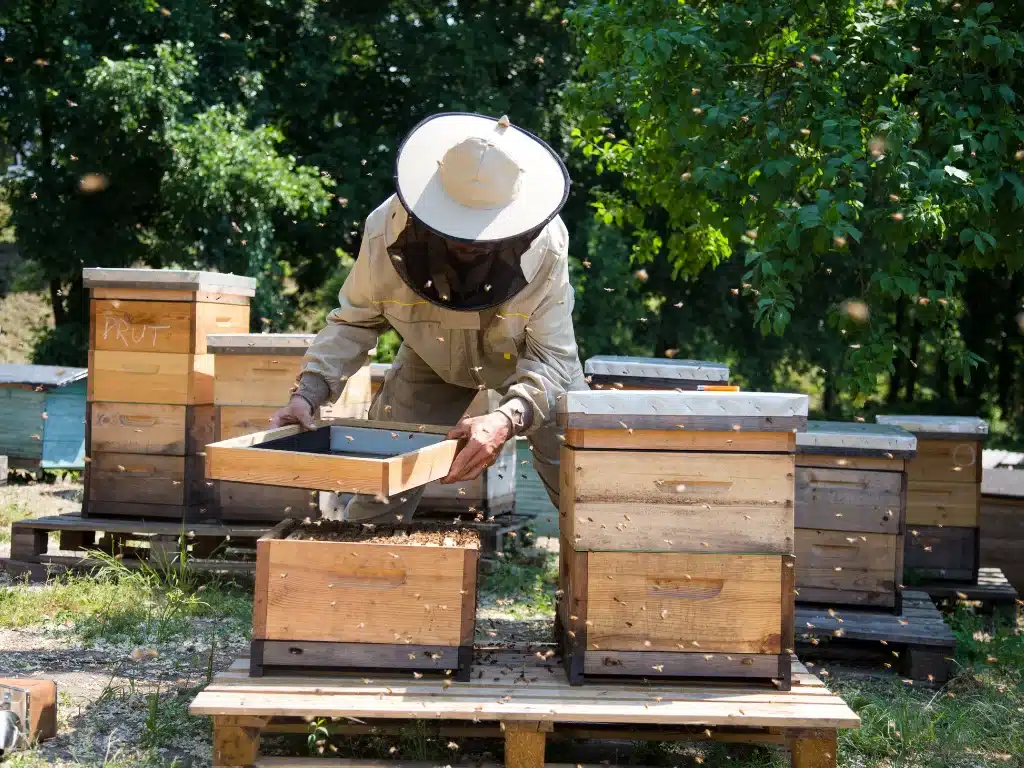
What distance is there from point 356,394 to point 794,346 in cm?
1107

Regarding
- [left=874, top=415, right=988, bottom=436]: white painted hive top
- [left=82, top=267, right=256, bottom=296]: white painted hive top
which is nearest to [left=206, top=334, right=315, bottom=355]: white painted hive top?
[left=82, top=267, right=256, bottom=296]: white painted hive top

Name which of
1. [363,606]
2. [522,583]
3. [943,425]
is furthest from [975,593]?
[363,606]

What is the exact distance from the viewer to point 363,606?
2.76m

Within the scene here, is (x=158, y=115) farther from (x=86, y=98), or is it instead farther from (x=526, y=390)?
(x=526, y=390)

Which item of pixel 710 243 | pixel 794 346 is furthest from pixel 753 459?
pixel 794 346

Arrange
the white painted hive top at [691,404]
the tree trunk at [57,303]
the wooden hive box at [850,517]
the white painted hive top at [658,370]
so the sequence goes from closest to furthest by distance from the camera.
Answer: the white painted hive top at [691,404] → the wooden hive box at [850,517] → the white painted hive top at [658,370] → the tree trunk at [57,303]

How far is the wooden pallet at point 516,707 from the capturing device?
2.57m

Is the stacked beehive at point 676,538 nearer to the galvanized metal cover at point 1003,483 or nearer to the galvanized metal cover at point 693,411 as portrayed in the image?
the galvanized metal cover at point 693,411

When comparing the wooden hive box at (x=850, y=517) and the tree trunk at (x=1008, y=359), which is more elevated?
the tree trunk at (x=1008, y=359)

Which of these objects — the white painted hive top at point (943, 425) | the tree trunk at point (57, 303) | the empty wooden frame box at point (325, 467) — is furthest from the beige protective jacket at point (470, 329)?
the tree trunk at point (57, 303)

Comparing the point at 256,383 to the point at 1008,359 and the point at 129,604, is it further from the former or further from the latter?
the point at 1008,359

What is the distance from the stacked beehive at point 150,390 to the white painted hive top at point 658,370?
191 centimetres

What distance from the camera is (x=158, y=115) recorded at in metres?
11.0

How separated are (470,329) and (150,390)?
224 centimetres
